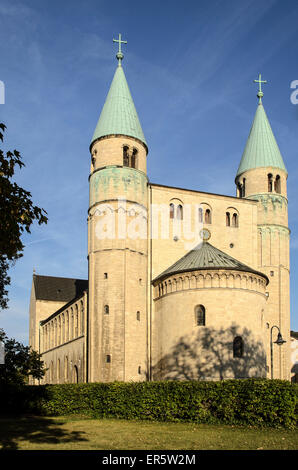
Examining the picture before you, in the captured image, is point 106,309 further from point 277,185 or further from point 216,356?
point 277,185

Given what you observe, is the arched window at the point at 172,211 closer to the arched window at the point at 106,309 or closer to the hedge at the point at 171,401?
the arched window at the point at 106,309

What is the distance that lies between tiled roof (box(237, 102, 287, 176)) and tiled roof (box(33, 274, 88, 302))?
38.0 m

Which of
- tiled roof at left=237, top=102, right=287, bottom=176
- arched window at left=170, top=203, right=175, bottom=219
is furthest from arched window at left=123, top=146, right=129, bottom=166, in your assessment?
tiled roof at left=237, top=102, right=287, bottom=176

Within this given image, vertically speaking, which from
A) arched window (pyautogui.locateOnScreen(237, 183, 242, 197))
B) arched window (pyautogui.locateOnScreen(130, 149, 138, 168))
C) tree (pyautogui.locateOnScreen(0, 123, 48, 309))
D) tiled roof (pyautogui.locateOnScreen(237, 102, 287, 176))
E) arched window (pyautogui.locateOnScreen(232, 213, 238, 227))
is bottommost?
tree (pyautogui.locateOnScreen(0, 123, 48, 309))

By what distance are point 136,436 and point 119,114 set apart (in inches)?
1276

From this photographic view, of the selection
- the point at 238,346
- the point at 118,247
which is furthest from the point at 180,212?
the point at 238,346

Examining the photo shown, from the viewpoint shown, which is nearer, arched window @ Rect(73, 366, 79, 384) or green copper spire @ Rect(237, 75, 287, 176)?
arched window @ Rect(73, 366, 79, 384)

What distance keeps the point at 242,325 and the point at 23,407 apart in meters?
16.3

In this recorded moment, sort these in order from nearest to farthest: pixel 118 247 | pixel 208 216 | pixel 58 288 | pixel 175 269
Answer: pixel 118 247 < pixel 175 269 < pixel 208 216 < pixel 58 288

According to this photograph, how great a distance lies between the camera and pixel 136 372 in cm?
4175

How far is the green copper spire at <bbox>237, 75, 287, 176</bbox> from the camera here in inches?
2112

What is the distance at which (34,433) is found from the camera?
21.4 metres

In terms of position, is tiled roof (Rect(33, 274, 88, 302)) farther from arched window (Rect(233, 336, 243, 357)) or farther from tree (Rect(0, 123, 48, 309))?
tree (Rect(0, 123, 48, 309))

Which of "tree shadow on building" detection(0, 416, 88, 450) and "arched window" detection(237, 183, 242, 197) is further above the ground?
"arched window" detection(237, 183, 242, 197)
